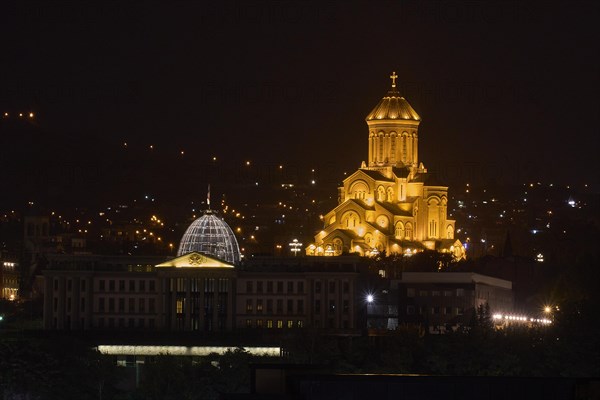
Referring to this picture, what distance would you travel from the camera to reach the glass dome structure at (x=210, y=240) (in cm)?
17988

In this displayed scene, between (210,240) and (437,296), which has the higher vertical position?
(210,240)

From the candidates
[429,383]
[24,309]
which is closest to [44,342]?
[24,309]

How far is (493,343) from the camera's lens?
140 m

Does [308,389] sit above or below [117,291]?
below

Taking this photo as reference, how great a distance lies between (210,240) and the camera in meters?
181

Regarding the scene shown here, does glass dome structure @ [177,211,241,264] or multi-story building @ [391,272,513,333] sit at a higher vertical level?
glass dome structure @ [177,211,241,264]

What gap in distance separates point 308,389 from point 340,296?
9036 cm

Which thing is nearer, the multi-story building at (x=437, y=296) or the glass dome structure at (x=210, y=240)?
the glass dome structure at (x=210, y=240)

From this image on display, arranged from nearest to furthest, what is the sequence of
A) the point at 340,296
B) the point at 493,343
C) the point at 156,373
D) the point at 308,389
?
the point at 308,389, the point at 156,373, the point at 493,343, the point at 340,296

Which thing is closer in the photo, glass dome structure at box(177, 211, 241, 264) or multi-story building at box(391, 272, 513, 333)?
glass dome structure at box(177, 211, 241, 264)

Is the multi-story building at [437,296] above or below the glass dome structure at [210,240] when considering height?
below

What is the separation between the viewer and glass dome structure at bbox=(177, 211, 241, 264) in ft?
590

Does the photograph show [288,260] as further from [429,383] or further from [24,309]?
[429,383]

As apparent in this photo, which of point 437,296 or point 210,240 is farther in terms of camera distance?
point 437,296
